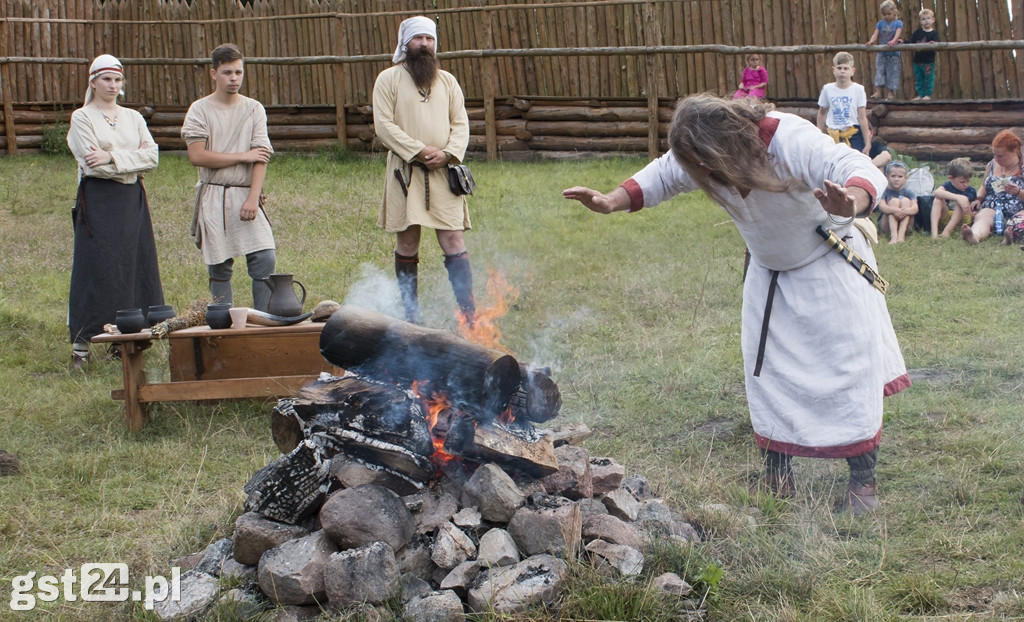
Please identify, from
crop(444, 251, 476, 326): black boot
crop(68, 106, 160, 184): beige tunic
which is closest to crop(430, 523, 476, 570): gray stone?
crop(444, 251, 476, 326): black boot

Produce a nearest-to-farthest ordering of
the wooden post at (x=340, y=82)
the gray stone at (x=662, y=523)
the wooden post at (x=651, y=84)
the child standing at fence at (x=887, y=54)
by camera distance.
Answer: the gray stone at (x=662, y=523) < the child standing at fence at (x=887, y=54) < the wooden post at (x=651, y=84) < the wooden post at (x=340, y=82)

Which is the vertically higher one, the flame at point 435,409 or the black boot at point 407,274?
the black boot at point 407,274

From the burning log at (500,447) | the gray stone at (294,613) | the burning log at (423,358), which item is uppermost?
A: the burning log at (423,358)

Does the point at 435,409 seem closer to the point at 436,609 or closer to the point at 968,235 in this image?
the point at 436,609

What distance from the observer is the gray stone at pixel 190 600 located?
3.11 metres

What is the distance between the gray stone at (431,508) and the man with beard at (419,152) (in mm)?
2720

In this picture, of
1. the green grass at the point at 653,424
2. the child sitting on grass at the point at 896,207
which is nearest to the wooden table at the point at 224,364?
the green grass at the point at 653,424

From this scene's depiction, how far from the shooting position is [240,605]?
10.3 feet

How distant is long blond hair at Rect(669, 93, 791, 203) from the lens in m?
3.53

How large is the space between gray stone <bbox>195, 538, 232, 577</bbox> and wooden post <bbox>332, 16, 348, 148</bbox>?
477 inches

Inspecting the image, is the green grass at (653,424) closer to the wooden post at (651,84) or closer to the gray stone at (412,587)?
the gray stone at (412,587)

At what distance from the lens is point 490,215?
10.8 meters

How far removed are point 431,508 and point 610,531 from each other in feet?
2.08

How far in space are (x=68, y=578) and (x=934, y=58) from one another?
506 inches
